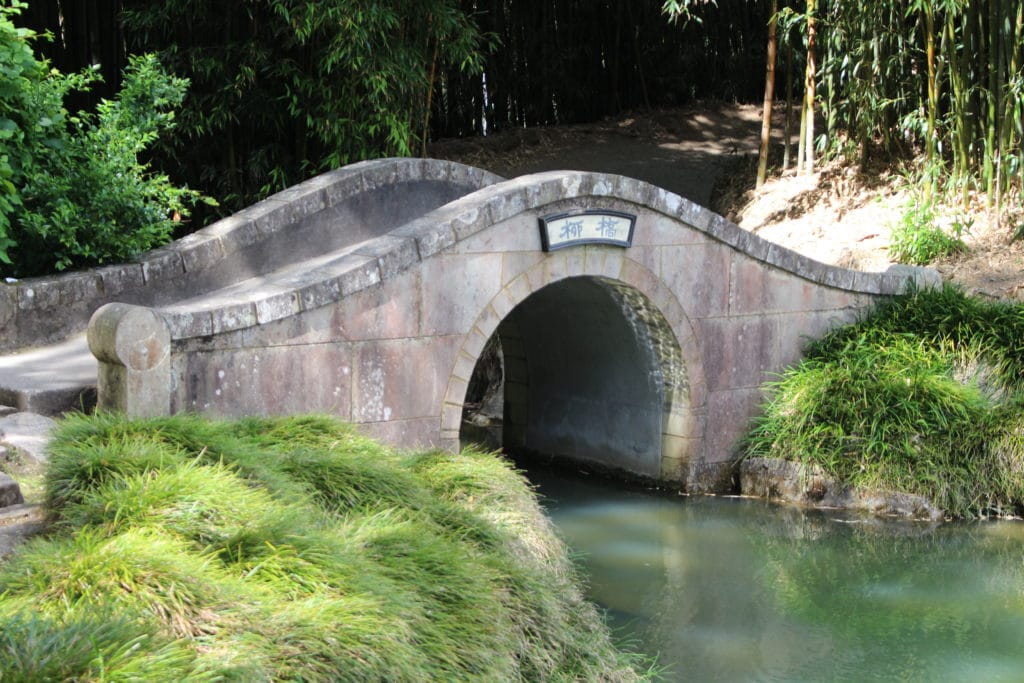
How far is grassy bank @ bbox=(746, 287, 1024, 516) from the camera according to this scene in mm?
7680

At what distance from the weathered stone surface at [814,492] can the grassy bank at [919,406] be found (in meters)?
0.07

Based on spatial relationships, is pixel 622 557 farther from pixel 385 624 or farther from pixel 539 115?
pixel 539 115

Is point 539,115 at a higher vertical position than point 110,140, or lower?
higher

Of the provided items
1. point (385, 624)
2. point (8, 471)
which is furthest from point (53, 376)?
point (385, 624)

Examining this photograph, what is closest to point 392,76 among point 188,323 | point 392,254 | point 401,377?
point 392,254

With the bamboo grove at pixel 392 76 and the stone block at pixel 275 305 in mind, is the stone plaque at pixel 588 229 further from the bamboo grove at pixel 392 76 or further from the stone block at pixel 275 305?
the bamboo grove at pixel 392 76

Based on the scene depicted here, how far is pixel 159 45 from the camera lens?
402 inches

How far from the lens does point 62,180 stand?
22.5ft

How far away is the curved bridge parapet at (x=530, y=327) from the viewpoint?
5992 millimetres

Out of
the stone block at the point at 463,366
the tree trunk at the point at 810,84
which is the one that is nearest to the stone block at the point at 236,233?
the stone block at the point at 463,366

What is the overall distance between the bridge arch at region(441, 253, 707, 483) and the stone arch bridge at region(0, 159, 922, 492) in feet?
0.05

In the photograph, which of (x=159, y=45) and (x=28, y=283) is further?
(x=159, y=45)

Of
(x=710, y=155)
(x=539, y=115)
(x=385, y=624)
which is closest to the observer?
(x=385, y=624)

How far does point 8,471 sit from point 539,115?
1288 cm
